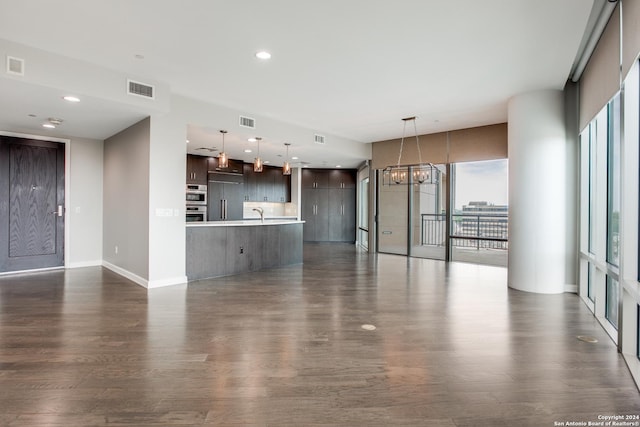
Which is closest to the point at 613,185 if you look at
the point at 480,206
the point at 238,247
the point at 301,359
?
the point at 301,359

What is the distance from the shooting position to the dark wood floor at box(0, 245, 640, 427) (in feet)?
6.38

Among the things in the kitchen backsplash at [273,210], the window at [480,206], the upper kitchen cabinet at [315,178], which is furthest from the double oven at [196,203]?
the window at [480,206]

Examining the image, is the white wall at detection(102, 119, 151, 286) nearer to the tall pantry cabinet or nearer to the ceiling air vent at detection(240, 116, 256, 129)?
the ceiling air vent at detection(240, 116, 256, 129)

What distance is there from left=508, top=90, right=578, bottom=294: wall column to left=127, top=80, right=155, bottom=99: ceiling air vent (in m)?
5.15

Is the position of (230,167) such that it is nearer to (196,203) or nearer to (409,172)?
(196,203)

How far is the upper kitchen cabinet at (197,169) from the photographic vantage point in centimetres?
890

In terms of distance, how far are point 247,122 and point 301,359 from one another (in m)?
4.44

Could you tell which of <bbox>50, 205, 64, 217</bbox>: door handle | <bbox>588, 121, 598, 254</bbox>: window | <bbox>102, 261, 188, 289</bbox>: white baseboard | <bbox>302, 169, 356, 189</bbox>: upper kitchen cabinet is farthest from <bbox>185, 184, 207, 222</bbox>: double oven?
<bbox>588, 121, 598, 254</bbox>: window

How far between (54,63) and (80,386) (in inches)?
132

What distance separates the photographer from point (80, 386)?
7.16 ft

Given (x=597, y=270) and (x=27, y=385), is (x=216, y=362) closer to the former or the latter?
(x=27, y=385)

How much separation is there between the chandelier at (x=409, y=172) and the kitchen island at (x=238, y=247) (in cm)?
232

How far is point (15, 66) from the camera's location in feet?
11.2

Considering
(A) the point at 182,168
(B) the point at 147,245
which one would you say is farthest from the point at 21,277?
(A) the point at 182,168
